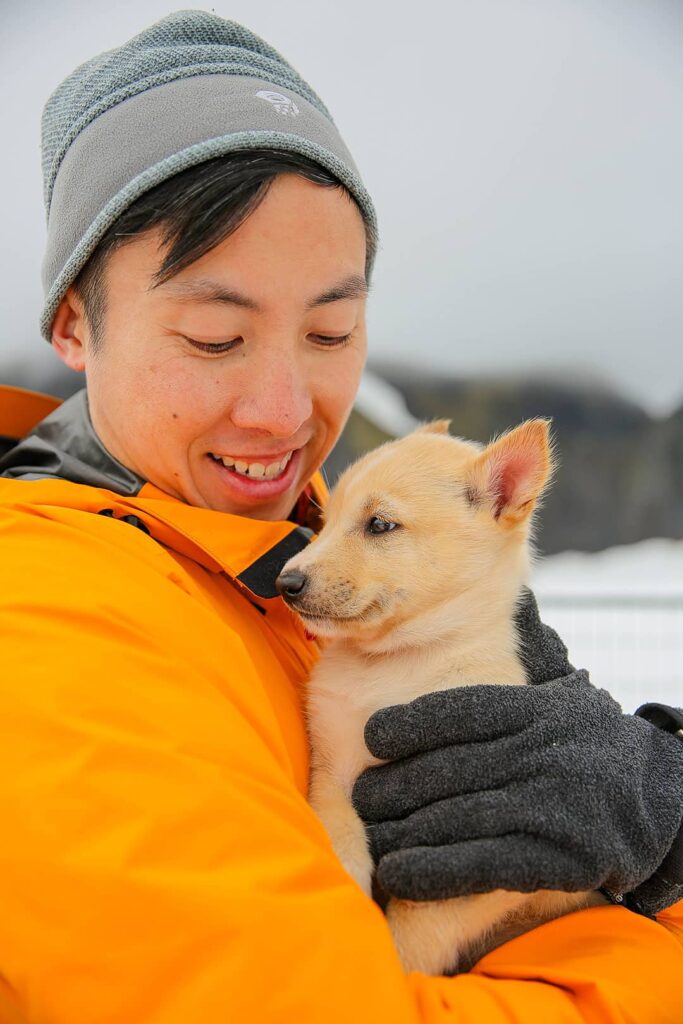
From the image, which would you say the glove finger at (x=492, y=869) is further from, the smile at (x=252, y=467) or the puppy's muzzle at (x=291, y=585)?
the smile at (x=252, y=467)

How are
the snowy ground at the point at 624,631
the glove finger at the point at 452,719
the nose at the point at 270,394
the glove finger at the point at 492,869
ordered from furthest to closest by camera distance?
the snowy ground at the point at 624,631 → the nose at the point at 270,394 → the glove finger at the point at 452,719 → the glove finger at the point at 492,869

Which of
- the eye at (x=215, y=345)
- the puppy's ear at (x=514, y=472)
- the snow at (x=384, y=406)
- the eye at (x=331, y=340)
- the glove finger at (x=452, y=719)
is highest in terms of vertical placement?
the eye at (x=215, y=345)

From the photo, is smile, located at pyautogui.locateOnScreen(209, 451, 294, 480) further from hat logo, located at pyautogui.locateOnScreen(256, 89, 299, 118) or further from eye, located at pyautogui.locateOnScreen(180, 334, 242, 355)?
hat logo, located at pyautogui.locateOnScreen(256, 89, 299, 118)

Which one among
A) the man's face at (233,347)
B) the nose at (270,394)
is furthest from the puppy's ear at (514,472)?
the nose at (270,394)

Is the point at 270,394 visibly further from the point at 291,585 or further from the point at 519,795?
the point at 519,795

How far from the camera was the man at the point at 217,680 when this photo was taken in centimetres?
82

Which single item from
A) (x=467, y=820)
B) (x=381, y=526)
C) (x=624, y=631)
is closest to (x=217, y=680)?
(x=467, y=820)

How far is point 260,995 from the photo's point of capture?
2.64 ft

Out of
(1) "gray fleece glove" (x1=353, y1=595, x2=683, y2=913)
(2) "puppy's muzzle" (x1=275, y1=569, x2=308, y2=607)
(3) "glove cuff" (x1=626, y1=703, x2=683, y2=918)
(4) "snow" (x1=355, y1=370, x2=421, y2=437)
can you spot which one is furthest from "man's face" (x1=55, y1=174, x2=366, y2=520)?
(4) "snow" (x1=355, y1=370, x2=421, y2=437)

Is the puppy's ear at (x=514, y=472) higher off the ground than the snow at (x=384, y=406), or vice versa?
the puppy's ear at (x=514, y=472)

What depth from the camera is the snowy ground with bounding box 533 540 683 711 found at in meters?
4.11

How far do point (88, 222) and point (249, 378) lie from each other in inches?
13.6

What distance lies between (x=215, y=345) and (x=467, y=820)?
0.75 metres

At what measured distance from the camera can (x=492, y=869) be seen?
41.4 inches
